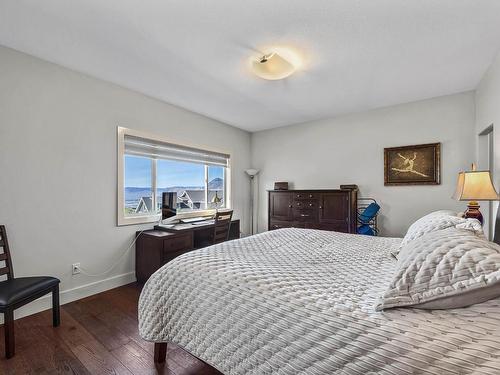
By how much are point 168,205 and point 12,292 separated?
174 centimetres

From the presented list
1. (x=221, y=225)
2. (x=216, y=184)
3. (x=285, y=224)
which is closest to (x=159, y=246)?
(x=221, y=225)

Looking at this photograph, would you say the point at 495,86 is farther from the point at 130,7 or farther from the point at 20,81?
the point at 20,81

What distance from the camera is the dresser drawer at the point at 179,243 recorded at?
2.89m

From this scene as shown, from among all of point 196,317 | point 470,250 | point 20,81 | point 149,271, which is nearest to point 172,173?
point 149,271

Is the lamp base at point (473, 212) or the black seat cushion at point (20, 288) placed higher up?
the lamp base at point (473, 212)

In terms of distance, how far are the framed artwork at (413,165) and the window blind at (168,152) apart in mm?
2789

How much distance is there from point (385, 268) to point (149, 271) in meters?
2.61

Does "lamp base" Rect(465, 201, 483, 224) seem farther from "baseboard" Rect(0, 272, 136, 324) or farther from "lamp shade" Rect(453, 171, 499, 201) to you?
"baseboard" Rect(0, 272, 136, 324)

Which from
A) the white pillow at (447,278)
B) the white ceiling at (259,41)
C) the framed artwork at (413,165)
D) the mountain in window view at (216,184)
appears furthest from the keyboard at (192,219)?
the white pillow at (447,278)

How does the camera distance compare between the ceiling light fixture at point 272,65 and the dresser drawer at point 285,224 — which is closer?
the ceiling light fixture at point 272,65

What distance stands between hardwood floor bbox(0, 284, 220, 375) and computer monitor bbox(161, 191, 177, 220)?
1220 mm

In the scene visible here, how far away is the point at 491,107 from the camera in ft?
8.07

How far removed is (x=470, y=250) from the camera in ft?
3.06

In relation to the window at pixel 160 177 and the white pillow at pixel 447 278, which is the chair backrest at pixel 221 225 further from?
the white pillow at pixel 447 278
